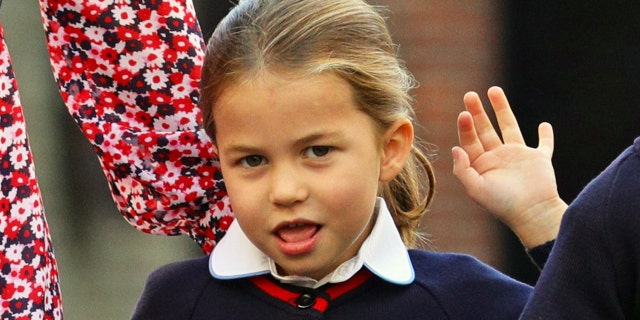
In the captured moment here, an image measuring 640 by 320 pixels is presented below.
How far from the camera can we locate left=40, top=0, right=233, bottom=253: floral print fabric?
10.3 feet

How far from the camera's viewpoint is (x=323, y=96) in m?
2.75

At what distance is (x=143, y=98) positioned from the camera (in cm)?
317

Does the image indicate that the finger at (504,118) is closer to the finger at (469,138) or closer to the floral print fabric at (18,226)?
the finger at (469,138)

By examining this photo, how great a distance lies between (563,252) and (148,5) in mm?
1166

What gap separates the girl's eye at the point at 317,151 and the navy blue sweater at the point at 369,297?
0.26 m

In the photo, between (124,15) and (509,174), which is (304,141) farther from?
(124,15)

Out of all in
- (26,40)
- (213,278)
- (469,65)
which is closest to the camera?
(213,278)

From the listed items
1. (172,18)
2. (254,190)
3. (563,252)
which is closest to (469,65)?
(172,18)

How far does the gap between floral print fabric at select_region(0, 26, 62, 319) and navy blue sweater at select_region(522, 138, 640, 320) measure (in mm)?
995

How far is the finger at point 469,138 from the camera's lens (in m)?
2.98

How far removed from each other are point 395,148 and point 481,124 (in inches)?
8.2

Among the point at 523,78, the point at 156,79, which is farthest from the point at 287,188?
the point at 523,78

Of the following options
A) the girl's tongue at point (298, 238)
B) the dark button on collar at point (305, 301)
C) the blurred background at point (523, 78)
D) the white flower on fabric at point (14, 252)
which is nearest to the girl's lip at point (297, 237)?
the girl's tongue at point (298, 238)

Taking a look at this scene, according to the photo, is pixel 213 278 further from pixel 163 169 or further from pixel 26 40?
pixel 26 40
